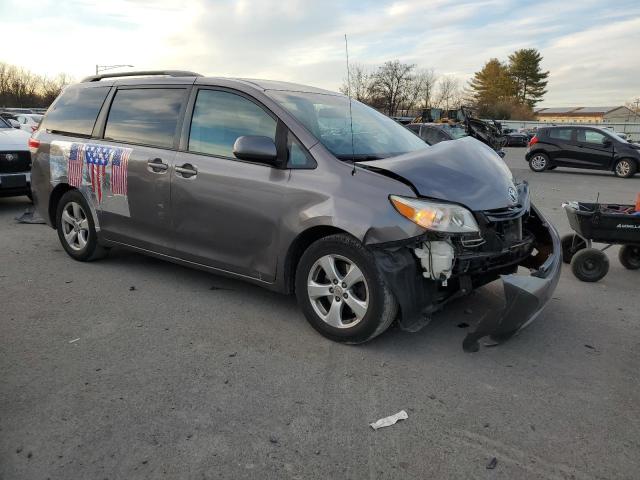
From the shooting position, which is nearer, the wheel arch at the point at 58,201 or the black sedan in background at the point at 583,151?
the wheel arch at the point at 58,201

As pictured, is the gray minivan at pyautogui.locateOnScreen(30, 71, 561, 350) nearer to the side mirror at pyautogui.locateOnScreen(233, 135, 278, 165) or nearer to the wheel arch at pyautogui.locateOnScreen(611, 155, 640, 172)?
the side mirror at pyautogui.locateOnScreen(233, 135, 278, 165)

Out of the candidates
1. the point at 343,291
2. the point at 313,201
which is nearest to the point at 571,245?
the point at 343,291

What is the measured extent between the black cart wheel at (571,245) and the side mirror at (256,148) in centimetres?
364

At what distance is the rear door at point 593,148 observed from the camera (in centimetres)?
1780

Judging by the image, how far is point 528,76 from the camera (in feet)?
293

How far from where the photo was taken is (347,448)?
8.48ft

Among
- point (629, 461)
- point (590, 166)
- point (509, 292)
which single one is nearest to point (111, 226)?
point (509, 292)

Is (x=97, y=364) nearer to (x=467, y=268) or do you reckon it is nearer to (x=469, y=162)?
(x=467, y=268)

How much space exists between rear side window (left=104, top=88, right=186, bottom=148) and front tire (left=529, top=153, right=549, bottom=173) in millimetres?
17054

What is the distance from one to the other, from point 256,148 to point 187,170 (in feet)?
2.83

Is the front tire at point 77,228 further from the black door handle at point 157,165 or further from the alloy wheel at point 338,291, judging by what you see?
the alloy wheel at point 338,291

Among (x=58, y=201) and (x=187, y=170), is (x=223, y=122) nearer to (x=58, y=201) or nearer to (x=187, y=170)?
(x=187, y=170)

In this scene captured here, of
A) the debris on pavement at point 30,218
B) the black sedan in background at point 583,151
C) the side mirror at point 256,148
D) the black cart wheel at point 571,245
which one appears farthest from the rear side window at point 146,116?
the black sedan in background at point 583,151

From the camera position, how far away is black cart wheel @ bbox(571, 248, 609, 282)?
17.4 feet
